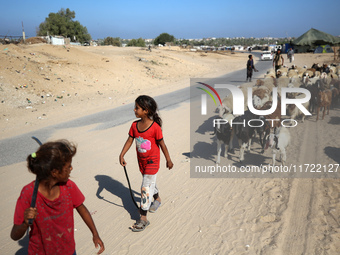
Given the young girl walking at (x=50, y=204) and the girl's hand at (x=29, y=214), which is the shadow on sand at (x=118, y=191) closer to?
the young girl walking at (x=50, y=204)

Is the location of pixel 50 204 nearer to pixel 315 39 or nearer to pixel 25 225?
pixel 25 225

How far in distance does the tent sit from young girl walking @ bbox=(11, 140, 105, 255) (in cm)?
4867

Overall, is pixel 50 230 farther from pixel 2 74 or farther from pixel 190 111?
pixel 2 74

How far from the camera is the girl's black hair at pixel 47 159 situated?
6.43ft

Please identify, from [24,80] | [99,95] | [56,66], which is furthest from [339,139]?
[56,66]

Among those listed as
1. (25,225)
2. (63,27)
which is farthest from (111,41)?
(25,225)

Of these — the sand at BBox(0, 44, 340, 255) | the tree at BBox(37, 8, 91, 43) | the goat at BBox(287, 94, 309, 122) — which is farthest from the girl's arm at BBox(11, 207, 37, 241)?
the tree at BBox(37, 8, 91, 43)

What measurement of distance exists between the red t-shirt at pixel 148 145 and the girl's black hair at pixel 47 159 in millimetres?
1562

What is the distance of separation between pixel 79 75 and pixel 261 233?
16.1m

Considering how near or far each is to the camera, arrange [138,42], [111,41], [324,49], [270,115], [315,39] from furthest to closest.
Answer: [111,41] → [138,42] → [315,39] → [324,49] → [270,115]

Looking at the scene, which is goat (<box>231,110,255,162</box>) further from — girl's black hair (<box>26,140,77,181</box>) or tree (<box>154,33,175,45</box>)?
tree (<box>154,33,175,45</box>)

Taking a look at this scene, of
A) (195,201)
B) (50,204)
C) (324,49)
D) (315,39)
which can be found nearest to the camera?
(50,204)

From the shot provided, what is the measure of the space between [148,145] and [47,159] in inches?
65.9

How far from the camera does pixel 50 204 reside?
6.77 ft
